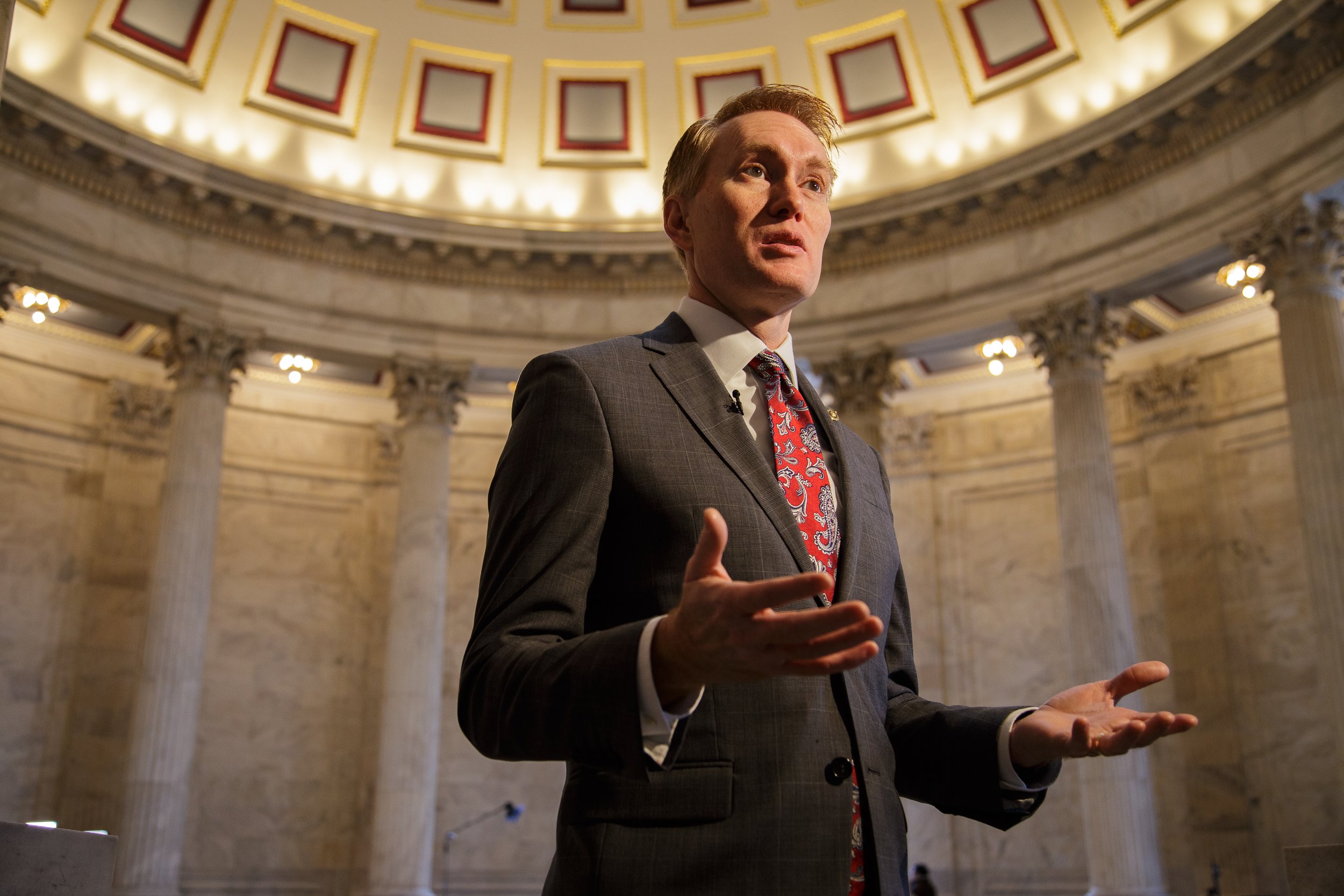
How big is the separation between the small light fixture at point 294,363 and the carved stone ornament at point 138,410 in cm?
346

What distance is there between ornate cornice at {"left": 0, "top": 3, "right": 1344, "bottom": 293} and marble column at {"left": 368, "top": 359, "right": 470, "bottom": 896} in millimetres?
2240

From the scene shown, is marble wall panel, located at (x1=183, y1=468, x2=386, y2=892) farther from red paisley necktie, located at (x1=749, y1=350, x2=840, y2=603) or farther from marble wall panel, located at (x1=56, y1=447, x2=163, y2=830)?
red paisley necktie, located at (x1=749, y1=350, x2=840, y2=603)

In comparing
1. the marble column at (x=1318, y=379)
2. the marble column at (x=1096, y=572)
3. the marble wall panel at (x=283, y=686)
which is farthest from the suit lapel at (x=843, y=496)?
the marble wall panel at (x=283, y=686)

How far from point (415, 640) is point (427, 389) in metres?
4.48

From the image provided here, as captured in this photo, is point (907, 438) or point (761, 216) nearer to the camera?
point (761, 216)

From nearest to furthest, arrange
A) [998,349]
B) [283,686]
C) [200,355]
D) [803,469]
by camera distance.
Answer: [803,469] → [200,355] → [998,349] → [283,686]

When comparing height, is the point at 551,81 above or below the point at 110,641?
above

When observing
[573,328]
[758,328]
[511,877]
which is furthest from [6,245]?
[758,328]

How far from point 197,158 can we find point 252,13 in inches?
157

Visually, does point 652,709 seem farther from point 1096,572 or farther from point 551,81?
point 551,81

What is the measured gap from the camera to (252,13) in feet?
73.5

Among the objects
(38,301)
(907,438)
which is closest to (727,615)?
(38,301)

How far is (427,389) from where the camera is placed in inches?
854

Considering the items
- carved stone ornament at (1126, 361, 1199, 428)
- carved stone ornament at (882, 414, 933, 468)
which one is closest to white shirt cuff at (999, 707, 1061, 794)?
carved stone ornament at (1126, 361, 1199, 428)
